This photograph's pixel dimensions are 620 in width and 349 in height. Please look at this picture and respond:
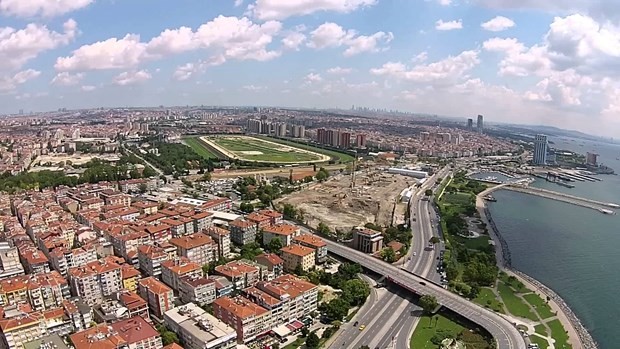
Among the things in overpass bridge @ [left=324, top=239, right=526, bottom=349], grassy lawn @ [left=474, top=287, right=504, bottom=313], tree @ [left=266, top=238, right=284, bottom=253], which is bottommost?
grassy lawn @ [left=474, top=287, right=504, bottom=313]

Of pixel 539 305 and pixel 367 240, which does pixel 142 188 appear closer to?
pixel 367 240

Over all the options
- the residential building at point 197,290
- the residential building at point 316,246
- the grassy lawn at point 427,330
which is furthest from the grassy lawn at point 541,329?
the residential building at point 197,290

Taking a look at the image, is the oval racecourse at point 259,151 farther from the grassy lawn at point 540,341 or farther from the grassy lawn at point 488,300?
the grassy lawn at point 540,341

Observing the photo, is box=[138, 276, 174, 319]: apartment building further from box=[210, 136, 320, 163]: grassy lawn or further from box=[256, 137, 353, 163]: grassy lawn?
box=[256, 137, 353, 163]: grassy lawn

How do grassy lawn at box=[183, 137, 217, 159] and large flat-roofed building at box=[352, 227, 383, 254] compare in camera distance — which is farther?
grassy lawn at box=[183, 137, 217, 159]

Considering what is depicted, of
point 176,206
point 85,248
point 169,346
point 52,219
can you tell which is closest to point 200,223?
point 176,206

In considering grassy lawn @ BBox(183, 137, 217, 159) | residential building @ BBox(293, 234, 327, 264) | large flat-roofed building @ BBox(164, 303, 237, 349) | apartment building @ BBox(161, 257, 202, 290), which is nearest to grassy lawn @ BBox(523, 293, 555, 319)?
residential building @ BBox(293, 234, 327, 264)
